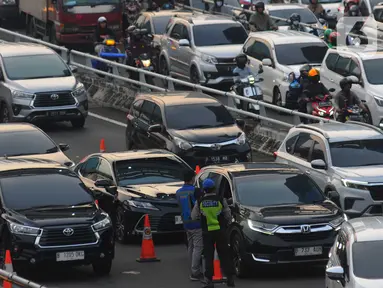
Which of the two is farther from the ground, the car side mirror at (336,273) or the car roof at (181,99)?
the car side mirror at (336,273)

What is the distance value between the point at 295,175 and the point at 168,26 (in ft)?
60.6

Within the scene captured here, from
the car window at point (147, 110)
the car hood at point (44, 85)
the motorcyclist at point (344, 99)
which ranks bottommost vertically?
the car hood at point (44, 85)

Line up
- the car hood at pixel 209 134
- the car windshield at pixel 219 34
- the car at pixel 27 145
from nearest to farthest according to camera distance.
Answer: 1. the car at pixel 27 145
2. the car hood at pixel 209 134
3. the car windshield at pixel 219 34

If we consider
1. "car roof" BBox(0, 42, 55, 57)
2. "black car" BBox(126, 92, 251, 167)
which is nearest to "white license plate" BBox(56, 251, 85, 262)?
"black car" BBox(126, 92, 251, 167)

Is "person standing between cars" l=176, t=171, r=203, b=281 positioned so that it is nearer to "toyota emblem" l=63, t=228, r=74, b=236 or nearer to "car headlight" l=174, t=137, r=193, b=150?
"toyota emblem" l=63, t=228, r=74, b=236

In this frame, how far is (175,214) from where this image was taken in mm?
23484

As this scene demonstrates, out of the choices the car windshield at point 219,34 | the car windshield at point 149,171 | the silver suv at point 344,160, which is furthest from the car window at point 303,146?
the car windshield at point 219,34

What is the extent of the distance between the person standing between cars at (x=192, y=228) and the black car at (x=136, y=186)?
253 centimetres

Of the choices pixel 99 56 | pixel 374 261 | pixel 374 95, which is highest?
pixel 374 261

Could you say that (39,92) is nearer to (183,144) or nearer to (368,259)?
(183,144)

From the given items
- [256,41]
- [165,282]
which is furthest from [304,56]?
[165,282]

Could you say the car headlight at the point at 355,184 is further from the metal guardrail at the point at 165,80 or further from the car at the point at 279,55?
the car at the point at 279,55

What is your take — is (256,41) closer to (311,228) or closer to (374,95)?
(374,95)

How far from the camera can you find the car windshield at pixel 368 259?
15.6 m
